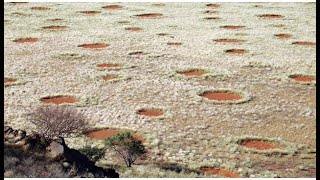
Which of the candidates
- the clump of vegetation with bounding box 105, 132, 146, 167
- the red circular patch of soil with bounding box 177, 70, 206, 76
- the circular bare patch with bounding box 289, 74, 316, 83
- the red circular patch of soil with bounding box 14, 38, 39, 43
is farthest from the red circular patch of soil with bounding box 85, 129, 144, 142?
the red circular patch of soil with bounding box 14, 38, 39, 43

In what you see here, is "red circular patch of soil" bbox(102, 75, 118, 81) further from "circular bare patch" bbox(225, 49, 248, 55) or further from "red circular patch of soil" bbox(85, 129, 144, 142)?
"circular bare patch" bbox(225, 49, 248, 55)

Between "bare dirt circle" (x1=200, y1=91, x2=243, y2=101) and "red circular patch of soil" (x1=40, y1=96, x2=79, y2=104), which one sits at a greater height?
"red circular patch of soil" (x1=40, y1=96, x2=79, y2=104)

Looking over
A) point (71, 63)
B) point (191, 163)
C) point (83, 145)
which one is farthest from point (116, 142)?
point (71, 63)

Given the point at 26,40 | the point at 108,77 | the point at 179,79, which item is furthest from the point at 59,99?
the point at 26,40

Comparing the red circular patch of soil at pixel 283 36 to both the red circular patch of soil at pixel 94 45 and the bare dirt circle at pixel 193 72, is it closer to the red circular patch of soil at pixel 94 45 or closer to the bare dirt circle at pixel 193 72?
the bare dirt circle at pixel 193 72

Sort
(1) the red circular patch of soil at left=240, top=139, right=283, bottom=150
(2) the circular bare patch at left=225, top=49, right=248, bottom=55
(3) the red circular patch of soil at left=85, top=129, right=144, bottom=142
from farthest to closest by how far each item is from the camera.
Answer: (2) the circular bare patch at left=225, top=49, right=248, bottom=55 < (3) the red circular patch of soil at left=85, top=129, right=144, bottom=142 < (1) the red circular patch of soil at left=240, top=139, right=283, bottom=150

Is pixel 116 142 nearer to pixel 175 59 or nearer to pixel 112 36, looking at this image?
pixel 175 59
